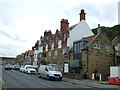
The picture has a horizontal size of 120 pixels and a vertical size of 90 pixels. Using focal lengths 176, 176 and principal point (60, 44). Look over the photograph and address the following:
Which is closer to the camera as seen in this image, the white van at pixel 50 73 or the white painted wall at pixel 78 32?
the white van at pixel 50 73

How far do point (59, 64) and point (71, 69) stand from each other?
26.7 feet

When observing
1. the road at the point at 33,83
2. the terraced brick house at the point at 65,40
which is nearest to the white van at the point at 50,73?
the road at the point at 33,83

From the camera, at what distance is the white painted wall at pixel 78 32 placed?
38.0m

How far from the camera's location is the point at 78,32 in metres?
39.2

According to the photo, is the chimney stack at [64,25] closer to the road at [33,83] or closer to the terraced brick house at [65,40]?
the terraced brick house at [65,40]

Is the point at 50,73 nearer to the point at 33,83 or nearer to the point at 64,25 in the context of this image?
the point at 33,83

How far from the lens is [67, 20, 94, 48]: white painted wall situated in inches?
1496

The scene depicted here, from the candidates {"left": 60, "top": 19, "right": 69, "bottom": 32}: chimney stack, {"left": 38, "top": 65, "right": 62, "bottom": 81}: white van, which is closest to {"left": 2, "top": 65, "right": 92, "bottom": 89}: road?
{"left": 38, "top": 65, "right": 62, "bottom": 81}: white van

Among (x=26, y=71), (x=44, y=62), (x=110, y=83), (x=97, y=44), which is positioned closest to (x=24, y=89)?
(x=110, y=83)

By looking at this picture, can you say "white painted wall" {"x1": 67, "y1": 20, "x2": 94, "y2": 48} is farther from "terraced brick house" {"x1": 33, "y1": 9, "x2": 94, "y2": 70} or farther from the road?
the road

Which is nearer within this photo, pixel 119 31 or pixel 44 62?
pixel 44 62

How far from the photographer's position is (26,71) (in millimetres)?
40281

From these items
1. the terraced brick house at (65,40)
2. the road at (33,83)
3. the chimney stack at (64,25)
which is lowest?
the road at (33,83)

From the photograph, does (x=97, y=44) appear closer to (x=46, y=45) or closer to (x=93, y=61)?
(x=93, y=61)
